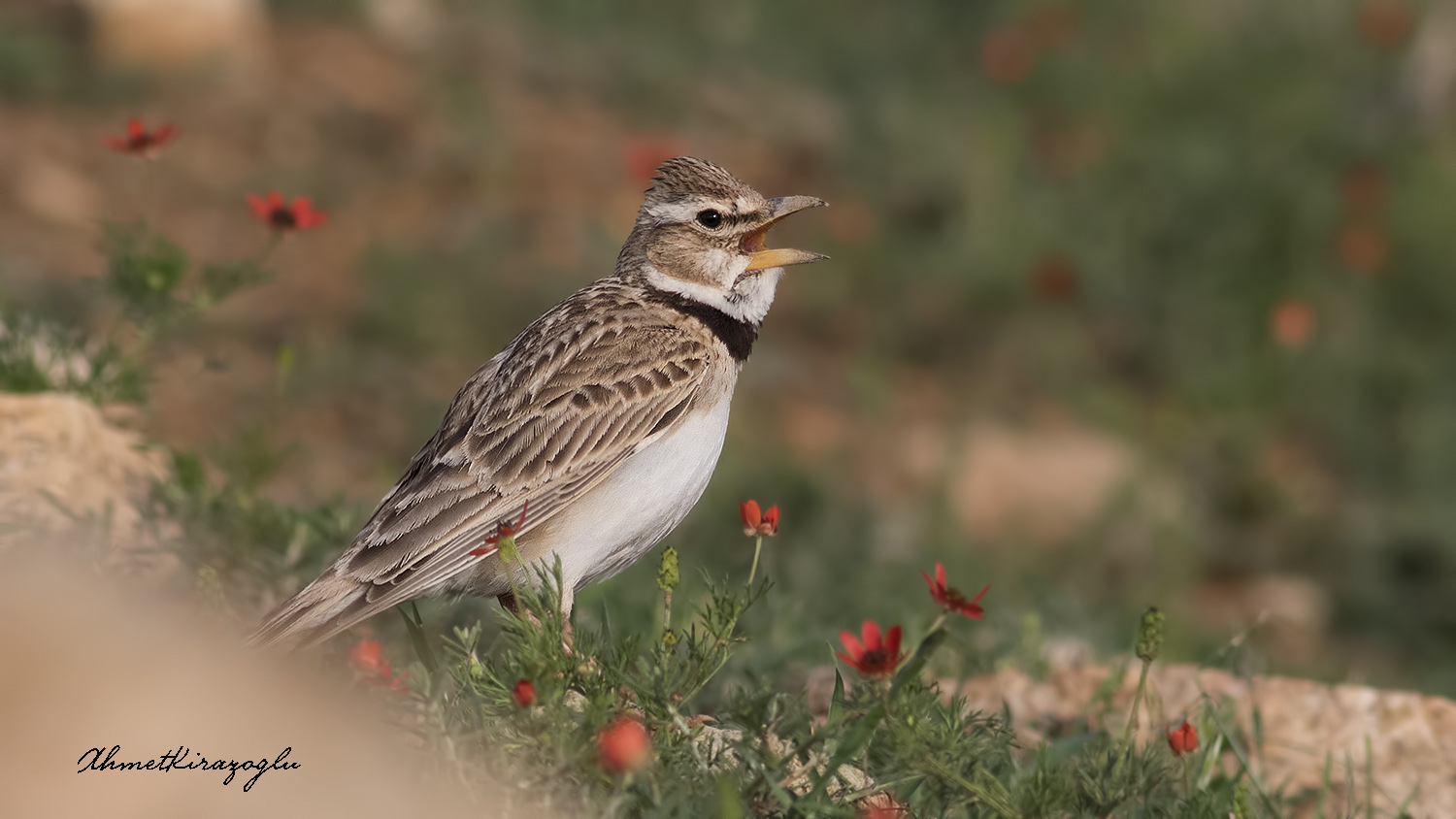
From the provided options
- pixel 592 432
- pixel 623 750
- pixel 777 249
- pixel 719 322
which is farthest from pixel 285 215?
pixel 623 750

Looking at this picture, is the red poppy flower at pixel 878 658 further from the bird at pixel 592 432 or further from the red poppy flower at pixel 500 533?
the bird at pixel 592 432

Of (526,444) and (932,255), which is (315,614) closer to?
(526,444)

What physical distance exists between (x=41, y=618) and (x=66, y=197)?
9.49 metres

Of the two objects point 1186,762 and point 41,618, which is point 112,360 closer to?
point 41,618

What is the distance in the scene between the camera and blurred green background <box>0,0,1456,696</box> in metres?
9.95

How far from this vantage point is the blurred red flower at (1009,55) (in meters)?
12.7

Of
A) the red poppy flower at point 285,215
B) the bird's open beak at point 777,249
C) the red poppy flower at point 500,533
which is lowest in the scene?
the red poppy flower at point 500,533

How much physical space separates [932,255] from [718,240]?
6.81 m

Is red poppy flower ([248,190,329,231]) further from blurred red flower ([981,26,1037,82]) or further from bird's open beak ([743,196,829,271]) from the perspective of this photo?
blurred red flower ([981,26,1037,82])

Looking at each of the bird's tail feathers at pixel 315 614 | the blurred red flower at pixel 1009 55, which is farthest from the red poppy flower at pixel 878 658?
the blurred red flower at pixel 1009 55

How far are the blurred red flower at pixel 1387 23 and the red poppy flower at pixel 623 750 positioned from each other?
37.1ft

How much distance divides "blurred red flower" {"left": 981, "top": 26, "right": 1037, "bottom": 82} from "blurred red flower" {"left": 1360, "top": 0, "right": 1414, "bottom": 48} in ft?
9.40

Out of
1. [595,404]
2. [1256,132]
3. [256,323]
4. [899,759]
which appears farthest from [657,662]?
[1256,132]

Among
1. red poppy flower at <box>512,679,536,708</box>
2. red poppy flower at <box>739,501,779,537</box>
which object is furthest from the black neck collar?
red poppy flower at <box>512,679,536,708</box>
